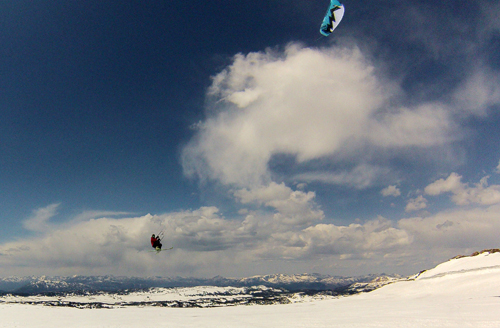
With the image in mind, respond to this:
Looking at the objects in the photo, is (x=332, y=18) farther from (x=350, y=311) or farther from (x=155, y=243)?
(x=155, y=243)

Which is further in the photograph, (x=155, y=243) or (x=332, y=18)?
(x=155, y=243)

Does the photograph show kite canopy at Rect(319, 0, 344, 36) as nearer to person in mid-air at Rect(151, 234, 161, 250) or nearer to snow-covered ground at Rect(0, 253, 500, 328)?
snow-covered ground at Rect(0, 253, 500, 328)

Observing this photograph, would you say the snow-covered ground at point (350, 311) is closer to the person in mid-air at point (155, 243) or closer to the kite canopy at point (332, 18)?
the person in mid-air at point (155, 243)

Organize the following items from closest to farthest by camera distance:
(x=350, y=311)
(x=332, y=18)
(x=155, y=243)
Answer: (x=332, y=18) < (x=350, y=311) < (x=155, y=243)

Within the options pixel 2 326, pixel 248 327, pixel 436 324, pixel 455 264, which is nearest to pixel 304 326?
pixel 248 327

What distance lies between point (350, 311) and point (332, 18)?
3393 cm

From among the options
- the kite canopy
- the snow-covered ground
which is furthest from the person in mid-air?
the kite canopy

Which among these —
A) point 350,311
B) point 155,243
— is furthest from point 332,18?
point 155,243

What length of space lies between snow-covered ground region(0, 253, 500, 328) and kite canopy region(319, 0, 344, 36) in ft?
89.7

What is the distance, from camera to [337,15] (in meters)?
25.6

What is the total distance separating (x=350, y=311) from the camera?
30.8m

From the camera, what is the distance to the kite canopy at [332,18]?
2520 centimetres

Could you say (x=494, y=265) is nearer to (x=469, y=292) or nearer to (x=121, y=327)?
(x=469, y=292)

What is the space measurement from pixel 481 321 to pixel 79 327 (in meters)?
38.8
